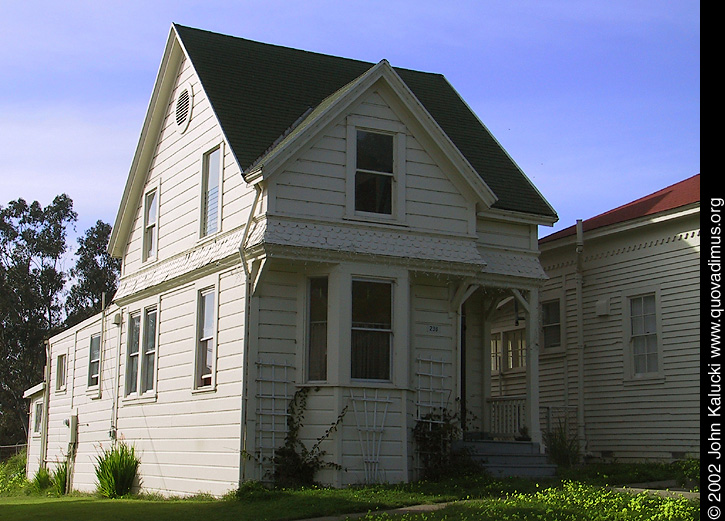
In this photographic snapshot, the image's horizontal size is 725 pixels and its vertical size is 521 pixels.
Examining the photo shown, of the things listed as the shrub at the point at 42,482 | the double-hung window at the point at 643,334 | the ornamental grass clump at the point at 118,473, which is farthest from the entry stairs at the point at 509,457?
the shrub at the point at 42,482

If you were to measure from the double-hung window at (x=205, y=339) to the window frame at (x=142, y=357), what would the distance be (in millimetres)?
2204

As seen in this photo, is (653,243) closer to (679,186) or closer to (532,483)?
(679,186)

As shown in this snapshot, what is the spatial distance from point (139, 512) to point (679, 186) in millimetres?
14335

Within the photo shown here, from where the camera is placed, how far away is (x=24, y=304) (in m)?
49.6

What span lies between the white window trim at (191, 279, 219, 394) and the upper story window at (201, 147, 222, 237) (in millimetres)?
1122

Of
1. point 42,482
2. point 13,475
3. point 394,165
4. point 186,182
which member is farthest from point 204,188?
point 13,475

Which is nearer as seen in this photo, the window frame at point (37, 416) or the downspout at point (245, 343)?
the downspout at point (245, 343)

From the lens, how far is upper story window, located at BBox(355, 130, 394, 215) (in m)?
17.0

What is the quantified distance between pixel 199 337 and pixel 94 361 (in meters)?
7.74

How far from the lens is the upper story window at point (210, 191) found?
18.5m

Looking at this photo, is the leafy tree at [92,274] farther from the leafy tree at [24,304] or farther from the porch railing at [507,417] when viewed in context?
the porch railing at [507,417]

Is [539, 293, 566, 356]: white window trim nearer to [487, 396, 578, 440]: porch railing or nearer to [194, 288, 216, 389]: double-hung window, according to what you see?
[487, 396, 578, 440]: porch railing
